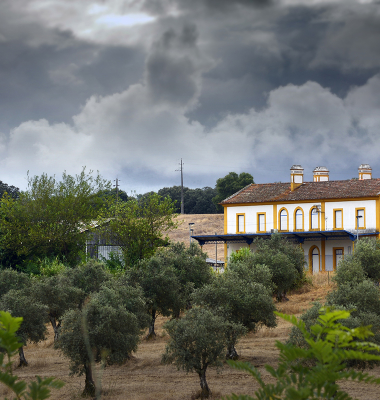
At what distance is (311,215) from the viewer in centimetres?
5662

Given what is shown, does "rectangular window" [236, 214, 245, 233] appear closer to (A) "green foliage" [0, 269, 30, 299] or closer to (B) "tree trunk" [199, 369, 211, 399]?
(A) "green foliage" [0, 269, 30, 299]

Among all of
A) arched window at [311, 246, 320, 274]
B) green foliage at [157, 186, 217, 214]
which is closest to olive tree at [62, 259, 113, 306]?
arched window at [311, 246, 320, 274]

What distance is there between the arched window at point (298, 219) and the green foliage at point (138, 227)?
1518 cm

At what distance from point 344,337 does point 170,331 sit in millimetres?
15683

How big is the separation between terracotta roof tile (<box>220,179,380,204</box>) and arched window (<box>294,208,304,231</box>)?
1.47 metres

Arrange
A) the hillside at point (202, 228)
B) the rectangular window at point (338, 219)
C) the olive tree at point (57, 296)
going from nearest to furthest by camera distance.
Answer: the olive tree at point (57, 296), the rectangular window at point (338, 219), the hillside at point (202, 228)

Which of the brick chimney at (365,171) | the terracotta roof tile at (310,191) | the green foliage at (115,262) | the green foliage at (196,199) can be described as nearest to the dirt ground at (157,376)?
the green foliage at (115,262)

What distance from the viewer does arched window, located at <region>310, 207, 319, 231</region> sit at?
184 feet

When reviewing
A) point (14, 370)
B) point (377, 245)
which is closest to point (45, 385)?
point (14, 370)

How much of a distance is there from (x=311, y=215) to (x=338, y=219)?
9.75ft

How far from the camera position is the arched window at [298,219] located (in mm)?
57188

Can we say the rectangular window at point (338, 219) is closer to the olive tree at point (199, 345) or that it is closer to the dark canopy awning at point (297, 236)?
the dark canopy awning at point (297, 236)

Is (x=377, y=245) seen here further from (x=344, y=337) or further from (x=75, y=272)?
(x=344, y=337)

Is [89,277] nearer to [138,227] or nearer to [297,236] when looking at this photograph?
[138,227]
